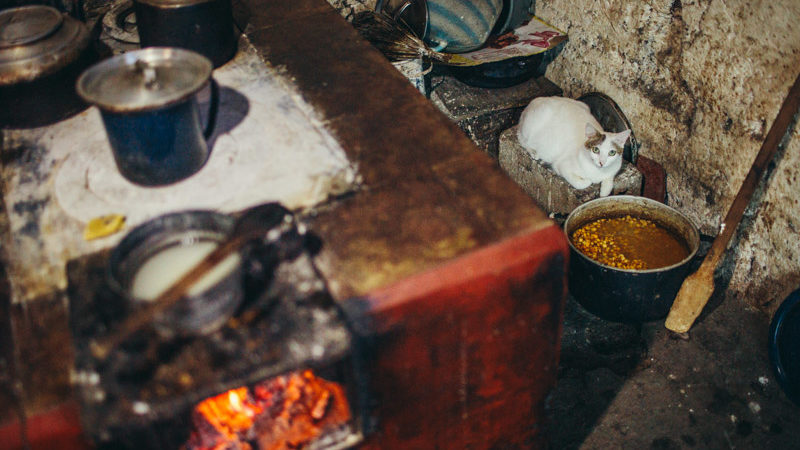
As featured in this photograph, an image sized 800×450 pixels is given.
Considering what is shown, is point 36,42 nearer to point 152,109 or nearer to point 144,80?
point 144,80

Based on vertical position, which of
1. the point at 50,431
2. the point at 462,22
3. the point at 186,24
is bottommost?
the point at 50,431

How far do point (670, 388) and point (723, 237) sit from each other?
938 mm

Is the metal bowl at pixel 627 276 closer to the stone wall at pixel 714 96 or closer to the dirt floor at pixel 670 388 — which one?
the dirt floor at pixel 670 388

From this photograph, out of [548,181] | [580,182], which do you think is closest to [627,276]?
[580,182]

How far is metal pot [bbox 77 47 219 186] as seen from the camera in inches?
79.5

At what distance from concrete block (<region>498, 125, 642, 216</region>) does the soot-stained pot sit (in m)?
2.92

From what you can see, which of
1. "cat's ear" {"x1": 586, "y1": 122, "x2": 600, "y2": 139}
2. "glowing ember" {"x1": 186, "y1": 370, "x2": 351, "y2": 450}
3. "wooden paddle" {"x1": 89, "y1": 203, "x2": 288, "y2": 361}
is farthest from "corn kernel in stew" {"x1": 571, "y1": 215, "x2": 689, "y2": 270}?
"wooden paddle" {"x1": 89, "y1": 203, "x2": 288, "y2": 361}

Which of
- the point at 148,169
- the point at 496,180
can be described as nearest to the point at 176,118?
the point at 148,169

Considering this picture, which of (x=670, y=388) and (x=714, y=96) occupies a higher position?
(x=714, y=96)

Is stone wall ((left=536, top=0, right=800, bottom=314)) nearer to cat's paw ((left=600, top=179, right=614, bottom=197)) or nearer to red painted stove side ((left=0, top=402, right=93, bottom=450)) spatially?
cat's paw ((left=600, top=179, right=614, bottom=197))

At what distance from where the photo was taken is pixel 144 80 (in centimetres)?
209

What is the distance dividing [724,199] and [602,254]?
0.90 meters

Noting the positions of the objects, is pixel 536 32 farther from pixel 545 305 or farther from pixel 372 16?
pixel 545 305

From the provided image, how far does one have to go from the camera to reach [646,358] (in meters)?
3.53
